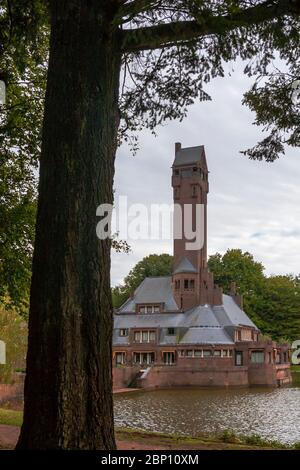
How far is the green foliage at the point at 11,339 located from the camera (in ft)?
80.9

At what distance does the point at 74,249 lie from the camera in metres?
6.20

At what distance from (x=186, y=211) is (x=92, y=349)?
58.9 meters

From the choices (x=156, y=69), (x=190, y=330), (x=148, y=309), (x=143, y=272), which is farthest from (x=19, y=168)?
(x=143, y=272)

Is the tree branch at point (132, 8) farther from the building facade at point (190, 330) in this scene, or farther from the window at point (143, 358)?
the window at point (143, 358)

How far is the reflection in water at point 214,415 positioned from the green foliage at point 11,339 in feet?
19.1

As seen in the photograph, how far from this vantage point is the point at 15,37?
9984 mm

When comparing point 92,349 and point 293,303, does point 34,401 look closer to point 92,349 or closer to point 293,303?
point 92,349

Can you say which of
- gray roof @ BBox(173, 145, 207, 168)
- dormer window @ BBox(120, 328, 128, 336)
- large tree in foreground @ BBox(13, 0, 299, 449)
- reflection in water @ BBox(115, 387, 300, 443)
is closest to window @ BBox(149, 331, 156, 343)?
dormer window @ BBox(120, 328, 128, 336)

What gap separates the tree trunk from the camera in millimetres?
5875

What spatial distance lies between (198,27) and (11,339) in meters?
21.1

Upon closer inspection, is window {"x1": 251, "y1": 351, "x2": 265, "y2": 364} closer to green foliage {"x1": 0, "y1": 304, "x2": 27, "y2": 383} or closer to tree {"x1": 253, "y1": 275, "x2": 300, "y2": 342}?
tree {"x1": 253, "y1": 275, "x2": 300, "y2": 342}

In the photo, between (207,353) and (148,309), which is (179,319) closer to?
(148,309)

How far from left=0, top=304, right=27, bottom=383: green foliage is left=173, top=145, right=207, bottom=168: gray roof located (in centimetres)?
4295
